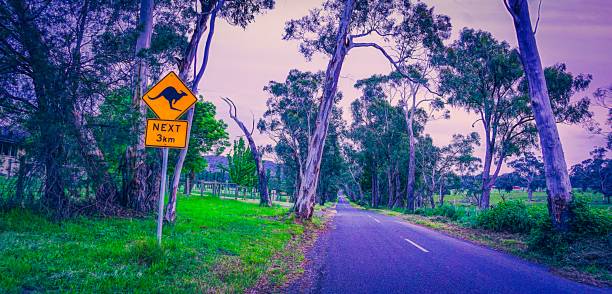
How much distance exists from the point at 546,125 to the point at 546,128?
0.09 metres

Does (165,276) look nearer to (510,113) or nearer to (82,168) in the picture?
(82,168)

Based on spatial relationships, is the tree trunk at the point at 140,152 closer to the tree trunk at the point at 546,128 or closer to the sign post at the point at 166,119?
the sign post at the point at 166,119

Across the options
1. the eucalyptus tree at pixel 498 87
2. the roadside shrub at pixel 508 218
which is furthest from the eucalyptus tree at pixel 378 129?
the roadside shrub at pixel 508 218

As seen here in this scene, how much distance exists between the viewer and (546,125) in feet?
32.4

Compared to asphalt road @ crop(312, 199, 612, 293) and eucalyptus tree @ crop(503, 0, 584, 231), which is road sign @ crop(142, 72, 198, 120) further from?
eucalyptus tree @ crop(503, 0, 584, 231)

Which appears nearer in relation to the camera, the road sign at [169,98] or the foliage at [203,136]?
the road sign at [169,98]

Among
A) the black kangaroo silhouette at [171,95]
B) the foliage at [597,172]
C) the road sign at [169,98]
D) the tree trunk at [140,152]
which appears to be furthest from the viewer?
the foliage at [597,172]

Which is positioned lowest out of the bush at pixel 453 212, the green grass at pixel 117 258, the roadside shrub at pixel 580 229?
the bush at pixel 453 212

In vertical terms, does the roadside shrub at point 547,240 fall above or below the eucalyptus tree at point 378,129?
below

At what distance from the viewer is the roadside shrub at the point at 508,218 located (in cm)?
1387

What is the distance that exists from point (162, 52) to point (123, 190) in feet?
16.3

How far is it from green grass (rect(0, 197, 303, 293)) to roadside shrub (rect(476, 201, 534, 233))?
10017 millimetres

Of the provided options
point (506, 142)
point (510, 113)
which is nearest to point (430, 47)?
point (510, 113)

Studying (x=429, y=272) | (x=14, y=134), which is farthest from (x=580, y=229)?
(x=14, y=134)
